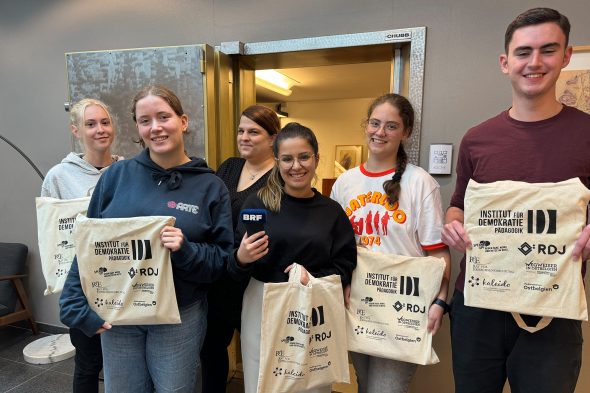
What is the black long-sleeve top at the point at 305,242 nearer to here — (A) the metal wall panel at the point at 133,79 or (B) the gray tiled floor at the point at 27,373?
(A) the metal wall panel at the point at 133,79

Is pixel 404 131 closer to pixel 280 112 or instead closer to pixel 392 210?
pixel 392 210

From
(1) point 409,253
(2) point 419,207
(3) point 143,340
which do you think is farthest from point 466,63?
(3) point 143,340

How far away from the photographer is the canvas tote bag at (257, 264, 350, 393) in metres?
1.24

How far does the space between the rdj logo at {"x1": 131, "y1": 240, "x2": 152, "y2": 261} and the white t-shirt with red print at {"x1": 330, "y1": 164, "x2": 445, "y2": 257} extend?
81cm

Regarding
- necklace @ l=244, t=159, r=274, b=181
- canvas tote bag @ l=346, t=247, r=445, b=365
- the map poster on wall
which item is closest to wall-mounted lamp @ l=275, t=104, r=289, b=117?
necklace @ l=244, t=159, r=274, b=181

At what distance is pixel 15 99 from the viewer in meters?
2.92

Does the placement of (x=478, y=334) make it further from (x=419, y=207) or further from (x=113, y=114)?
(x=113, y=114)

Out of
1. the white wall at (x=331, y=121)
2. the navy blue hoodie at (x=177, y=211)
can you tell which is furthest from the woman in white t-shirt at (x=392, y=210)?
the white wall at (x=331, y=121)

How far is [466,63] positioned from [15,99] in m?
3.48

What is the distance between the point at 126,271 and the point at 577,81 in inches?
90.6

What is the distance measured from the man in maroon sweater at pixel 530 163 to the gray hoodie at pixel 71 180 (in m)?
1.70

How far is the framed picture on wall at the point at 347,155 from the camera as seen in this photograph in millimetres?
6385

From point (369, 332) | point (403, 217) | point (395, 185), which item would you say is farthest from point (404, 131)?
point (369, 332)

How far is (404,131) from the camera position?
148cm
